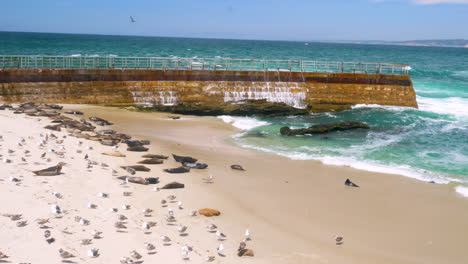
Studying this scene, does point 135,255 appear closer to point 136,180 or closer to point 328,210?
point 136,180

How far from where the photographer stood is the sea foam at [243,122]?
67.0 feet

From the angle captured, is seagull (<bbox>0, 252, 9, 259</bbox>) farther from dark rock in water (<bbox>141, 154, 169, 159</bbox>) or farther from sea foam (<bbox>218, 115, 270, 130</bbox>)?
sea foam (<bbox>218, 115, 270, 130</bbox>)

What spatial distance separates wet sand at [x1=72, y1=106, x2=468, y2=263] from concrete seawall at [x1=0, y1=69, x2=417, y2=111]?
30.1ft

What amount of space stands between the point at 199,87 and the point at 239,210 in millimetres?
15822

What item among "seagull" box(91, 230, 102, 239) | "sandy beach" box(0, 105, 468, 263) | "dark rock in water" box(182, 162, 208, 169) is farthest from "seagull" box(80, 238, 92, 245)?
"dark rock in water" box(182, 162, 208, 169)

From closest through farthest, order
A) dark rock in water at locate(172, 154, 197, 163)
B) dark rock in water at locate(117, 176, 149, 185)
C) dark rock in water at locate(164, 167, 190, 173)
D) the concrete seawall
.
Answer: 1. dark rock in water at locate(117, 176, 149, 185)
2. dark rock in water at locate(164, 167, 190, 173)
3. dark rock in water at locate(172, 154, 197, 163)
4. the concrete seawall

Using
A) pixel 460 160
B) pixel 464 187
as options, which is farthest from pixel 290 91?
pixel 464 187

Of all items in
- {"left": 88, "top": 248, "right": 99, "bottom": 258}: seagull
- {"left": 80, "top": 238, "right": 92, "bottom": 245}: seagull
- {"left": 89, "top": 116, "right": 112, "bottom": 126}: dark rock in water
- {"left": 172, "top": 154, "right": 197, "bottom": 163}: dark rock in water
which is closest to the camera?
{"left": 88, "top": 248, "right": 99, "bottom": 258}: seagull

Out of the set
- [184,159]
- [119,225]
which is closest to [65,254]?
[119,225]

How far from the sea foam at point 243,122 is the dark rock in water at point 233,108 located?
733 mm

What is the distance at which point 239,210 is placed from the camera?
9.38m

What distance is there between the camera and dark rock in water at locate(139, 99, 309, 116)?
23.1 metres

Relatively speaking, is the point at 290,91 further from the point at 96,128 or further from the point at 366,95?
the point at 96,128

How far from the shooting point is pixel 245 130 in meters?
19.4
